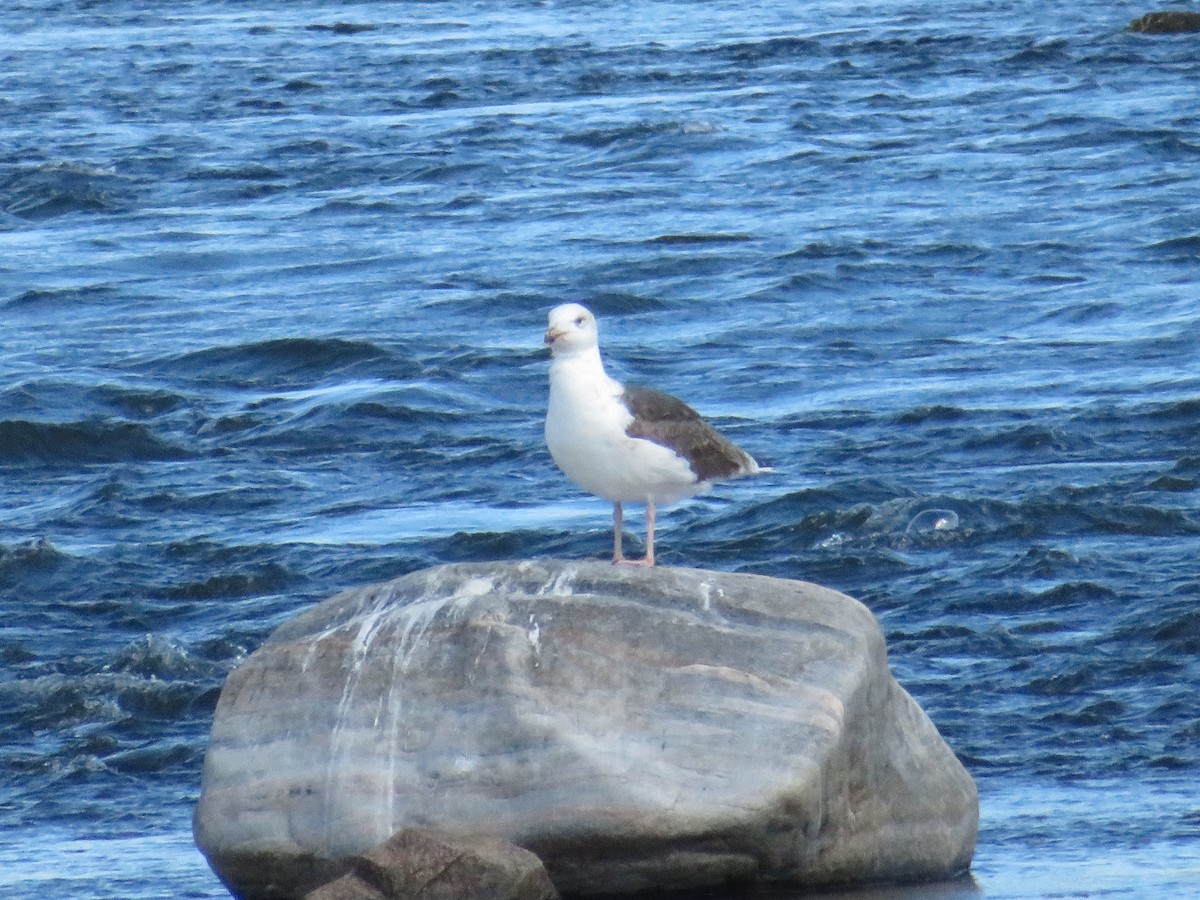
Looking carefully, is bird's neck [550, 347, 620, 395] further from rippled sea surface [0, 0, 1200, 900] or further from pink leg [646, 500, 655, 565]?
rippled sea surface [0, 0, 1200, 900]

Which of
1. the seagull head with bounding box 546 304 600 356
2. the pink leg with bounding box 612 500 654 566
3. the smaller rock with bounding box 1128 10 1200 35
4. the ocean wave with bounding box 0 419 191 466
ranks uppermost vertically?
the seagull head with bounding box 546 304 600 356

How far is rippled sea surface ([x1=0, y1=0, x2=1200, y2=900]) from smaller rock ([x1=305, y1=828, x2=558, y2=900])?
46.3 inches

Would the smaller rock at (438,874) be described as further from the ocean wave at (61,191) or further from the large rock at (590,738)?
the ocean wave at (61,191)

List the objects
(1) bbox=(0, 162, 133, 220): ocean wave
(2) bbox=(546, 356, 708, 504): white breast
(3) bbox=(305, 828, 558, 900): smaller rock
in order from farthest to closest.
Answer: (1) bbox=(0, 162, 133, 220): ocean wave < (2) bbox=(546, 356, 708, 504): white breast < (3) bbox=(305, 828, 558, 900): smaller rock

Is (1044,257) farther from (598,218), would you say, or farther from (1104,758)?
(1104,758)

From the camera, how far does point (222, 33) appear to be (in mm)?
35938

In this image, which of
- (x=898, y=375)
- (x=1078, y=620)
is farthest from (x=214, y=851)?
(x=898, y=375)

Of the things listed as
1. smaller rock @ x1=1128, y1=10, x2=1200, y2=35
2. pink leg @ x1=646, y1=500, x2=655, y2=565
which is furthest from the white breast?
smaller rock @ x1=1128, y1=10, x2=1200, y2=35

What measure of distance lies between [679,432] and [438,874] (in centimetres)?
185

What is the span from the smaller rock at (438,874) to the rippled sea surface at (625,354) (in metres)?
1.18

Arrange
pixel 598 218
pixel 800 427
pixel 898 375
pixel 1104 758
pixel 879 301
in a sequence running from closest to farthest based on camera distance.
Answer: pixel 1104 758 → pixel 800 427 → pixel 898 375 → pixel 879 301 → pixel 598 218

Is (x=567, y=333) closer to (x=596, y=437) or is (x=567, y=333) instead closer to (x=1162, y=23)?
(x=596, y=437)

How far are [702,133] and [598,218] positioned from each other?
3718 millimetres

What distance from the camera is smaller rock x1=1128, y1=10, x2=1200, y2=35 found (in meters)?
30.9
